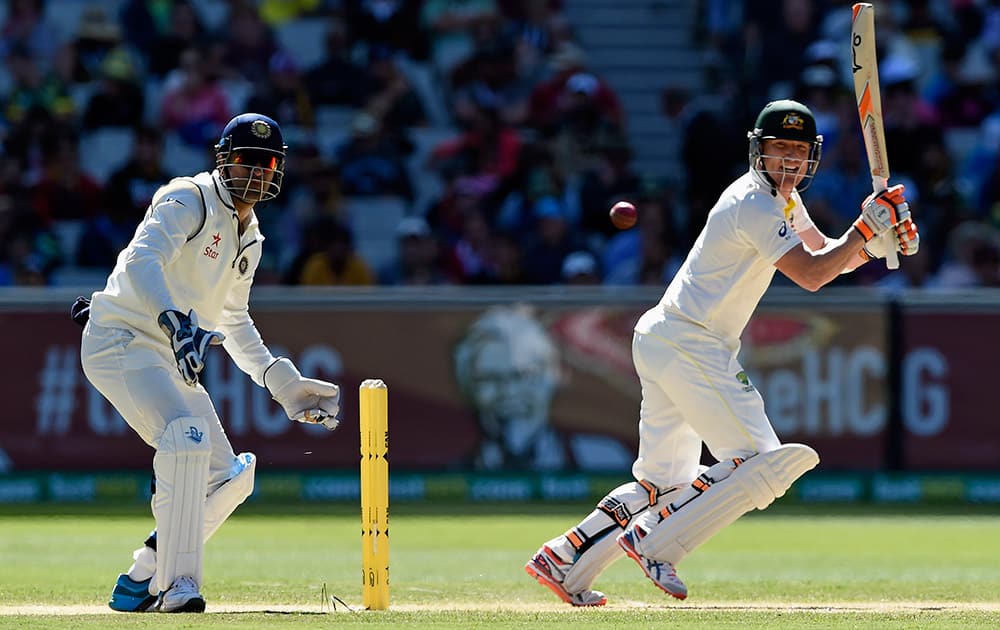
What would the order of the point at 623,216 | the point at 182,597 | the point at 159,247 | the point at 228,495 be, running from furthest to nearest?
the point at 623,216, the point at 228,495, the point at 159,247, the point at 182,597

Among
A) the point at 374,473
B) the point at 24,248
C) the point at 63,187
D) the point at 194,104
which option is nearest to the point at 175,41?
the point at 194,104

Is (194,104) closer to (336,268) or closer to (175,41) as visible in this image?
(175,41)

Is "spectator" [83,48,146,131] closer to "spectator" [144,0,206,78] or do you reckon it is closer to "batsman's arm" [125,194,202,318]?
"spectator" [144,0,206,78]

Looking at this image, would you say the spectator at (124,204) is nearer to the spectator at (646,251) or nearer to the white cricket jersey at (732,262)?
the spectator at (646,251)

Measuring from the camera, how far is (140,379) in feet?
22.6

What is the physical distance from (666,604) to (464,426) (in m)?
5.94

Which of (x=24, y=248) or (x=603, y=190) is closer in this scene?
(x=24, y=248)

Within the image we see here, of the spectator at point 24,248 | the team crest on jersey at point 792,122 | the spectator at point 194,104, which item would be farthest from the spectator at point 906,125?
the team crest on jersey at point 792,122

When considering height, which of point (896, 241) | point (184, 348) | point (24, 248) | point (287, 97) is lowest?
point (184, 348)

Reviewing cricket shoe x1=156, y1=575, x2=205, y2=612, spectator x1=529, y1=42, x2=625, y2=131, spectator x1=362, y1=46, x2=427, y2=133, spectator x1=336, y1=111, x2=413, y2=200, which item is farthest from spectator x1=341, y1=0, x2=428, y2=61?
cricket shoe x1=156, y1=575, x2=205, y2=612

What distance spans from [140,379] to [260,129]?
111 cm

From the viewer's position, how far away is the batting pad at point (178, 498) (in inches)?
263

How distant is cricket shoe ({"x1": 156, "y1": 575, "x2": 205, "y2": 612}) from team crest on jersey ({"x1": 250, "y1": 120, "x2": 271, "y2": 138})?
1.77 metres

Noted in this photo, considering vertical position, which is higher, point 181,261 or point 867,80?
point 867,80
